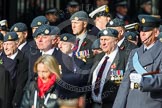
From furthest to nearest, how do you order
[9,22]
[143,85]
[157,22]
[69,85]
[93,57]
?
[9,22]
[93,57]
[69,85]
[157,22]
[143,85]

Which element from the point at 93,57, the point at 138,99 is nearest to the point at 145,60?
the point at 138,99

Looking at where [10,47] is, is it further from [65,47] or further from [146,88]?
[146,88]

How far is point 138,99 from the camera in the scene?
9.54m

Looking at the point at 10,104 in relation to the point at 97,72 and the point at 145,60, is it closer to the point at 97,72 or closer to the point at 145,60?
the point at 97,72

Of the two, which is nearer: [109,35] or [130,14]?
[109,35]

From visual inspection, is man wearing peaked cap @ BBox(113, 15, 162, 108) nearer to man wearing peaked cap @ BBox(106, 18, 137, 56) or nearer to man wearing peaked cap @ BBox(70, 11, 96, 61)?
man wearing peaked cap @ BBox(106, 18, 137, 56)

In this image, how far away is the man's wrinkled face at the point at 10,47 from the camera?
12.6 m

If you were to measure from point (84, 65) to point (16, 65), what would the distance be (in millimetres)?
1366

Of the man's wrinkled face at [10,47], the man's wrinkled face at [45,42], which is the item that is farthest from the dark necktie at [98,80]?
the man's wrinkled face at [10,47]

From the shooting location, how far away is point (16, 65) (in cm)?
1241

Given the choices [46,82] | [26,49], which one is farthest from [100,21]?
[46,82]

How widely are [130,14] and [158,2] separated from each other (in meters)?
0.71

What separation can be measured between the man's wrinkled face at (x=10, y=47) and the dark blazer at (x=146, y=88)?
10.5 ft

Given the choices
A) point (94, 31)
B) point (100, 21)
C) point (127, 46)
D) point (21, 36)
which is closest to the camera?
point (127, 46)
